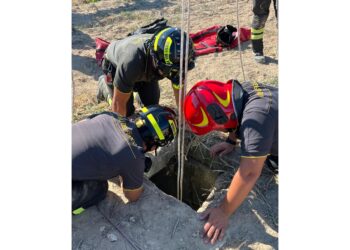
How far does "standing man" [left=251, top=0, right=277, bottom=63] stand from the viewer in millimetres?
5156

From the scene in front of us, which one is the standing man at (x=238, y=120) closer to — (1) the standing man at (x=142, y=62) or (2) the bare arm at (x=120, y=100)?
(1) the standing man at (x=142, y=62)

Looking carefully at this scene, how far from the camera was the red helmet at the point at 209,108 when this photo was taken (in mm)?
2602

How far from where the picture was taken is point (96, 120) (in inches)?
110

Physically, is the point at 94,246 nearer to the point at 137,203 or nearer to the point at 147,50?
the point at 137,203

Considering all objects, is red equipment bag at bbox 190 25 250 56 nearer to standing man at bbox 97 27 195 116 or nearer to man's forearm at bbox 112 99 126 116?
standing man at bbox 97 27 195 116

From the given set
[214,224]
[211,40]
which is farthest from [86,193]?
[211,40]

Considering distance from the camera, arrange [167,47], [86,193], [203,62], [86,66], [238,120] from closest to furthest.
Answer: [238,120]
[86,193]
[167,47]
[203,62]
[86,66]

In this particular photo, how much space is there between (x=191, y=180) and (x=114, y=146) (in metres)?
1.36

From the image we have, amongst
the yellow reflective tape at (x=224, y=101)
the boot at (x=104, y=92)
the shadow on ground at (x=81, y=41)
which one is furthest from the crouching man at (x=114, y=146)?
the shadow on ground at (x=81, y=41)

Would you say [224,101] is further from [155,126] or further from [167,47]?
[167,47]

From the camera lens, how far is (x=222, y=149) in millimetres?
3543

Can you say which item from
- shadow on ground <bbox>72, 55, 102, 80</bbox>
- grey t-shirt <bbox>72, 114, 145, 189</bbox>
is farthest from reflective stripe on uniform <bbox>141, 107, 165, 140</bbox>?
shadow on ground <bbox>72, 55, 102, 80</bbox>

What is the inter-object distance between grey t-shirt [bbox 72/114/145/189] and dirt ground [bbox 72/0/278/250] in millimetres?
477

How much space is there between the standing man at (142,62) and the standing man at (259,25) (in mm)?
1934
